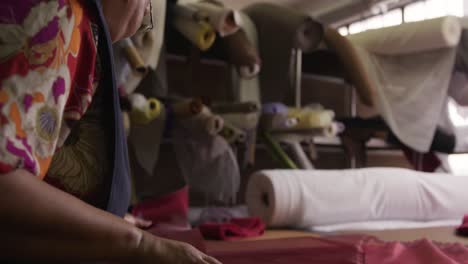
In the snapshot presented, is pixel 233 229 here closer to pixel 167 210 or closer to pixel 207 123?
pixel 167 210

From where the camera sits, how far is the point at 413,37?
173 centimetres

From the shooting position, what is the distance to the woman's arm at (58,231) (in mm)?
322

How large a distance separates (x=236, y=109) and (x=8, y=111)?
3.82ft

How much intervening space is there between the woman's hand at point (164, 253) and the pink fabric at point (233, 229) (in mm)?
548

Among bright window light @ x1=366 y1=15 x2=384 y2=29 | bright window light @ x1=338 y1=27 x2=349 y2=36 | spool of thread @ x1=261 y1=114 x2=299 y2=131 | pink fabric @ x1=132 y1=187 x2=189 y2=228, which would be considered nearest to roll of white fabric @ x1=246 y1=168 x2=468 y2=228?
pink fabric @ x1=132 y1=187 x2=189 y2=228

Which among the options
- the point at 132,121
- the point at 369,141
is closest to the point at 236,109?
the point at 132,121

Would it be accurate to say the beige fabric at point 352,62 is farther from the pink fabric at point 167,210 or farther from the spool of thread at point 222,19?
the pink fabric at point 167,210

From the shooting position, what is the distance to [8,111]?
32 centimetres

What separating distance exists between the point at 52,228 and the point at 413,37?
1648 millimetres

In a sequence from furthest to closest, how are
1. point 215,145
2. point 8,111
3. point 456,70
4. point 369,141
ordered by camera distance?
point 369,141
point 456,70
point 215,145
point 8,111

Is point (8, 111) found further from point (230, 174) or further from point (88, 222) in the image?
point (230, 174)

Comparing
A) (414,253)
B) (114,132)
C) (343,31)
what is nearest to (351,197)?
(414,253)

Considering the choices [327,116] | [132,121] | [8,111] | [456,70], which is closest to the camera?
[8,111]

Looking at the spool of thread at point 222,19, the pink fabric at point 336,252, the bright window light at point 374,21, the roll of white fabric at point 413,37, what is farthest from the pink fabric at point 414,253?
the bright window light at point 374,21
